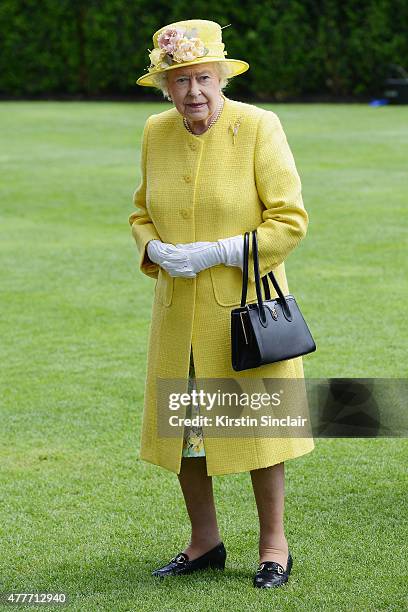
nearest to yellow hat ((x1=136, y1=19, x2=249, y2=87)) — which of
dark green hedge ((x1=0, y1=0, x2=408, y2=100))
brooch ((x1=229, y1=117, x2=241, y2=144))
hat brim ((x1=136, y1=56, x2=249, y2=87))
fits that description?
hat brim ((x1=136, y1=56, x2=249, y2=87))

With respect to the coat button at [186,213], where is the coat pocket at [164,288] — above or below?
below

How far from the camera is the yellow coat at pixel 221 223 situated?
425cm

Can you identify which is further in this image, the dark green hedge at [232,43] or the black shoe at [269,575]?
the dark green hedge at [232,43]

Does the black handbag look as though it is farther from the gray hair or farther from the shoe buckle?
the shoe buckle

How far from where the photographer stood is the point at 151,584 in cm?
452

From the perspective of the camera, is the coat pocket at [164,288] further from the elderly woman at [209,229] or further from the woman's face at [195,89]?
the woman's face at [195,89]

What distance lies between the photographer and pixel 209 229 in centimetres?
430

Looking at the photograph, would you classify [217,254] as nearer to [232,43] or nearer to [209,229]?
[209,229]

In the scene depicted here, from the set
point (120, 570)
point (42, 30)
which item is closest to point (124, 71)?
point (42, 30)

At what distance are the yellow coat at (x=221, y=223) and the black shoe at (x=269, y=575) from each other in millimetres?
382

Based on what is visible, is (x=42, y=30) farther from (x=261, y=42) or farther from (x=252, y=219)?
(x=252, y=219)

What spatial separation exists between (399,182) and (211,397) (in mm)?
9923

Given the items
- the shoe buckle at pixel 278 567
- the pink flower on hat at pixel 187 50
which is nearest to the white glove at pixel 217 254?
the pink flower on hat at pixel 187 50

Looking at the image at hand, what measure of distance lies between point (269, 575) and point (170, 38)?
1830 mm
